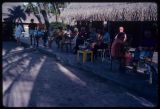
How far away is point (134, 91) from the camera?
720cm

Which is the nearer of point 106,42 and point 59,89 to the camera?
point 59,89

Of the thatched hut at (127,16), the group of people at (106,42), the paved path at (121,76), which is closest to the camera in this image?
the paved path at (121,76)

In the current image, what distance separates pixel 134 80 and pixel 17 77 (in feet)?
10.2

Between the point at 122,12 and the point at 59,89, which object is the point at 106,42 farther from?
the point at 59,89

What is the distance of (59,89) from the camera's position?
7355 millimetres

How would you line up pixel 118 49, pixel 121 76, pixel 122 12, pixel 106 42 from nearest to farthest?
pixel 121 76, pixel 118 49, pixel 106 42, pixel 122 12

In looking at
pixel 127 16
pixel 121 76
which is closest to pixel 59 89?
pixel 121 76

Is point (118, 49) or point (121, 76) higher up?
point (118, 49)

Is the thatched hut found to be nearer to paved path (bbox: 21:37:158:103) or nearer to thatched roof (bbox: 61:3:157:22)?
thatched roof (bbox: 61:3:157:22)

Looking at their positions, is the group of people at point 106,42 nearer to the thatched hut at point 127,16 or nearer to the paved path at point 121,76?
the paved path at point 121,76

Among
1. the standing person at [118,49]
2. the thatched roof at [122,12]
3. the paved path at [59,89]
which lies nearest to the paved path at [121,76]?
the paved path at [59,89]

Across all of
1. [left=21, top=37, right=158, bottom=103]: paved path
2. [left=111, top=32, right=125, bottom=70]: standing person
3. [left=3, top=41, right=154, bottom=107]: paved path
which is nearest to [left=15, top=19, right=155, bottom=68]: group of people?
[left=111, top=32, right=125, bottom=70]: standing person

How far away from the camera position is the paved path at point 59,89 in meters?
6.23

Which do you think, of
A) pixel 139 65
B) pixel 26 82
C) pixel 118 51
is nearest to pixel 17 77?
pixel 26 82
